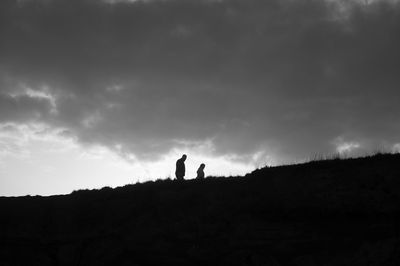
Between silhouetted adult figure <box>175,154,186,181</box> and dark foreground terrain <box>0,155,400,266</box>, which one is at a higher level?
silhouetted adult figure <box>175,154,186,181</box>

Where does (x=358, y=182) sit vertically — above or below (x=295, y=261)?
above

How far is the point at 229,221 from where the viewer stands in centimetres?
1959

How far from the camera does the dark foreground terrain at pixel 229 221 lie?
17.7 metres

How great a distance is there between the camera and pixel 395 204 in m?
17.7

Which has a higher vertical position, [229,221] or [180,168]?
[180,168]

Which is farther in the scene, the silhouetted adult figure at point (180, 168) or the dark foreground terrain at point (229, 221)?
Result: the silhouetted adult figure at point (180, 168)

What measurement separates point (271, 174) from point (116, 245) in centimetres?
706

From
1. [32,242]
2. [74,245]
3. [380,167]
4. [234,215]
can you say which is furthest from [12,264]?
[380,167]

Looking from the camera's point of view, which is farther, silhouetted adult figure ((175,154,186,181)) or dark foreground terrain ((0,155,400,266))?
silhouetted adult figure ((175,154,186,181))

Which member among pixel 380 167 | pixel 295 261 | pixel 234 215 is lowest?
pixel 295 261

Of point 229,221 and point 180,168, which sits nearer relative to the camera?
point 229,221

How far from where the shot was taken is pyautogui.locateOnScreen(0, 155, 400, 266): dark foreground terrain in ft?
58.1

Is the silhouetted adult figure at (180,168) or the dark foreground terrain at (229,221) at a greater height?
the silhouetted adult figure at (180,168)

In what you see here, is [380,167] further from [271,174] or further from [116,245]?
[116,245]
